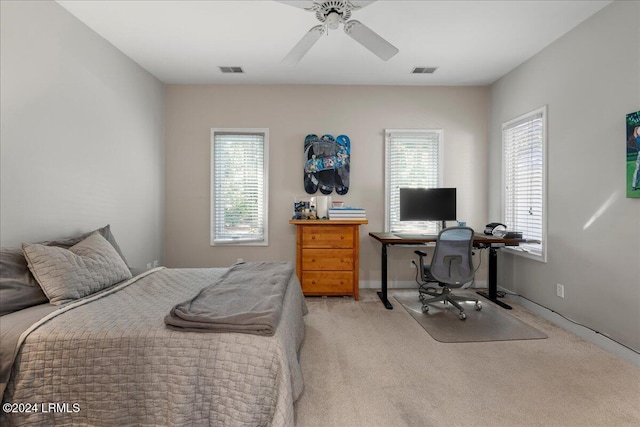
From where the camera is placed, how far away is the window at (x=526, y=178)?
3434 mm

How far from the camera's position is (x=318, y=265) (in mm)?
3947

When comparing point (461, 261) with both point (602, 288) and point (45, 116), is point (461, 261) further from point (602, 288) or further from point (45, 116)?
point (45, 116)

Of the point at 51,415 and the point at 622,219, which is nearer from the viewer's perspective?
the point at 51,415

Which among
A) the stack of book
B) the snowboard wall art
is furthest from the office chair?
the snowboard wall art

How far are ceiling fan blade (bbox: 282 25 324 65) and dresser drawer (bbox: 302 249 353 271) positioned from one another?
2181mm

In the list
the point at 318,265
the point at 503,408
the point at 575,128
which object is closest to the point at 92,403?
the point at 503,408

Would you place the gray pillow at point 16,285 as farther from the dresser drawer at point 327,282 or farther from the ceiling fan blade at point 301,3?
the dresser drawer at point 327,282

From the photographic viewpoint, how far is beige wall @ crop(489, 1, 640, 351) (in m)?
2.46

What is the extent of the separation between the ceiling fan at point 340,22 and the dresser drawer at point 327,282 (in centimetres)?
248

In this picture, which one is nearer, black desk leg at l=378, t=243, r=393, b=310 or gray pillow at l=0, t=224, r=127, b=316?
gray pillow at l=0, t=224, r=127, b=316

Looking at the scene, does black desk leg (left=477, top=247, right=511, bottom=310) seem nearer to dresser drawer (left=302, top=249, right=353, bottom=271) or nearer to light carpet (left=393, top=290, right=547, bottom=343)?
light carpet (left=393, top=290, right=547, bottom=343)

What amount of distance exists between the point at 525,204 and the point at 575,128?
1.03 metres

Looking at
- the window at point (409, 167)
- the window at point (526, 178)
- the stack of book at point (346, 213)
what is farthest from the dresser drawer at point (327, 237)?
the window at point (526, 178)

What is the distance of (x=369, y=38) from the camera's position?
2.37m
